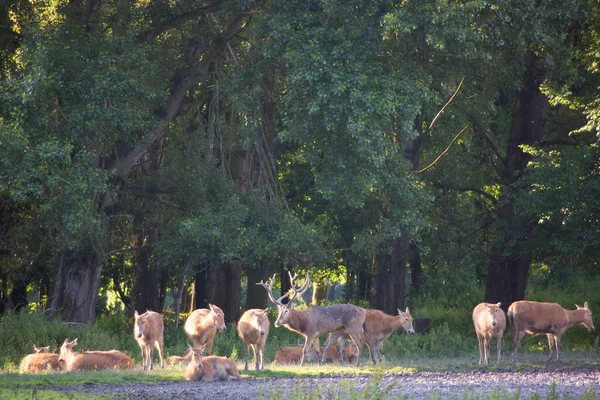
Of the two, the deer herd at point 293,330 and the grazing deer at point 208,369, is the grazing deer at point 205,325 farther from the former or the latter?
the grazing deer at point 208,369

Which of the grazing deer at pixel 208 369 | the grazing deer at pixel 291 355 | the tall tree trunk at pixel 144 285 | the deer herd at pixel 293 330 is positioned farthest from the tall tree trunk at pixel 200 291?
the grazing deer at pixel 208 369

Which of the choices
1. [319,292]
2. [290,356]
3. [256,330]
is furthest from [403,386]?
[319,292]

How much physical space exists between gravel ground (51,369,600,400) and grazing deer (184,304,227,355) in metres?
2.77

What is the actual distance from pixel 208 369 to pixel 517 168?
15.0m

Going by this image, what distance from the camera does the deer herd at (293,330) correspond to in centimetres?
1770

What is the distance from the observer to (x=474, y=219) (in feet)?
108

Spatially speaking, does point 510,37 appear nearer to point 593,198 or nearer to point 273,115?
point 593,198

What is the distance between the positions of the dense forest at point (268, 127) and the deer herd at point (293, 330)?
294 centimetres

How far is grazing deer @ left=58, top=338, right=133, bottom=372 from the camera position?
17750 millimetres

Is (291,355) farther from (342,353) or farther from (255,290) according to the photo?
(255,290)

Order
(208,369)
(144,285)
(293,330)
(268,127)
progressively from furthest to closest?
(144,285)
(268,127)
(293,330)
(208,369)

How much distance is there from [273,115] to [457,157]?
23.1ft

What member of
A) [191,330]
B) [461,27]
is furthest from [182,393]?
[461,27]

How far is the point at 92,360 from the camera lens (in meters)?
17.9
